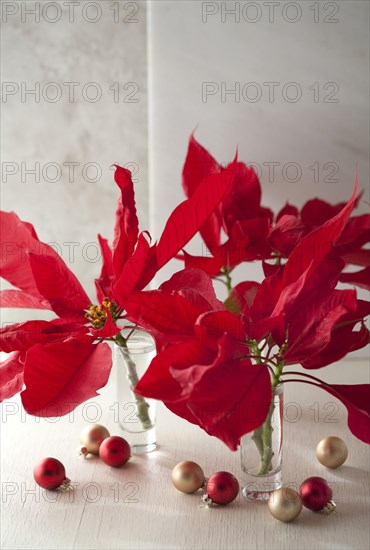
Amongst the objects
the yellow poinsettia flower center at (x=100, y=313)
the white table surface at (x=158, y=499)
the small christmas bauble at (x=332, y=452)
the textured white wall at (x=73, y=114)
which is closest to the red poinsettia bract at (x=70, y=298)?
the yellow poinsettia flower center at (x=100, y=313)

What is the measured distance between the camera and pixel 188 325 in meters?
0.55

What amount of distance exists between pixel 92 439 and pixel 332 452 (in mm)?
209

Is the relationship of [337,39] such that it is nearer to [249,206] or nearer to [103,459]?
[249,206]

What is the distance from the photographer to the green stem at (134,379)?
0.66 metres

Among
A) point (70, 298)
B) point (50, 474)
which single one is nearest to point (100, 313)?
point (70, 298)

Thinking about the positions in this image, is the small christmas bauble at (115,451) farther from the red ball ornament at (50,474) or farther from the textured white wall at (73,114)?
the textured white wall at (73,114)

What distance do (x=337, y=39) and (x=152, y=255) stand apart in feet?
1.42

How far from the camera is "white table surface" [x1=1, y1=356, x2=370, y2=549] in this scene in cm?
57

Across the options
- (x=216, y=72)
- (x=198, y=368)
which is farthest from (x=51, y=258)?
(x=216, y=72)

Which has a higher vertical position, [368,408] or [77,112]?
[77,112]

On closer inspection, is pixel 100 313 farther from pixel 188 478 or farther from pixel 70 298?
pixel 188 478

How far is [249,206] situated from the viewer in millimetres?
782

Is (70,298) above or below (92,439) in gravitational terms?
above

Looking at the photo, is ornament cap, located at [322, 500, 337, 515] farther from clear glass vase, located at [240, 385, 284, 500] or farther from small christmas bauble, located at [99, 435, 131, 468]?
small christmas bauble, located at [99, 435, 131, 468]
